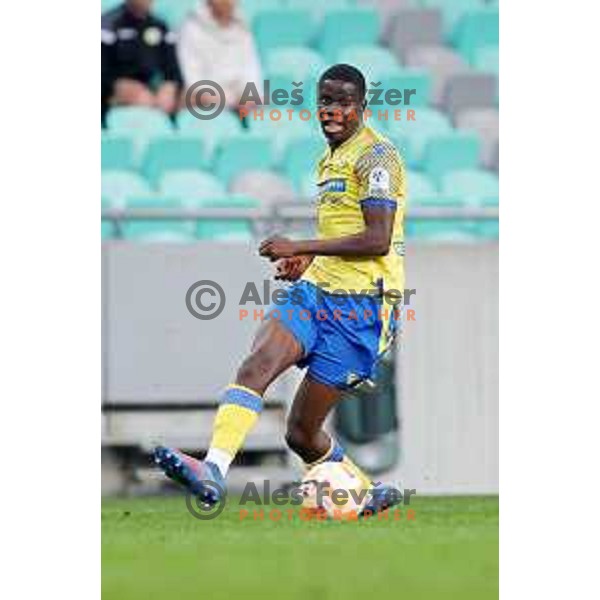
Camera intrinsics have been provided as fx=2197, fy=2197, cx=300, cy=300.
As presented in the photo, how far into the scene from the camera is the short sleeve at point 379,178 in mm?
10289

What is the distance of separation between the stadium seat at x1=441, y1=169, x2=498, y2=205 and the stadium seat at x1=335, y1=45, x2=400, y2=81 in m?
0.83

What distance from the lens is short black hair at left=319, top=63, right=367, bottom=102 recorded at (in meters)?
10.3

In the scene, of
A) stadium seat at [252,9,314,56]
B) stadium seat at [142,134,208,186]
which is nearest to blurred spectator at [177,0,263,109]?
stadium seat at [142,134,208,186]

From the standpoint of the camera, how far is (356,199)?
10.4m

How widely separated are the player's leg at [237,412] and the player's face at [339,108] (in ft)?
3.13

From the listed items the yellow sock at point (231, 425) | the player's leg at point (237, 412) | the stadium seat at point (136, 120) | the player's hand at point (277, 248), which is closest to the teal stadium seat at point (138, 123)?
the stadium seat at point (136, 120)

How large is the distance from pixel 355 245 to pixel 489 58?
6.03 metres

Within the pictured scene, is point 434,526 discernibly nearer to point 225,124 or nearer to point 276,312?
point 276,312

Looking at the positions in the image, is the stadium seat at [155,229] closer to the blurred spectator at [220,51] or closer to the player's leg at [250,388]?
the blurred spectator at [220,51]

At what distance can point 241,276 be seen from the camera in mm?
13352

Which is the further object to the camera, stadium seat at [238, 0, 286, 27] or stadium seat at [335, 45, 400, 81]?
stadium seat at [238, 0, 286, 27]

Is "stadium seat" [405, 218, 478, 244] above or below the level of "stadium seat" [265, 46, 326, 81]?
below

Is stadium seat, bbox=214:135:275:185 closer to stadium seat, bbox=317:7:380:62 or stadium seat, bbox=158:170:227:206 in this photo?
stadium seat, bbox=158:170:227:206
